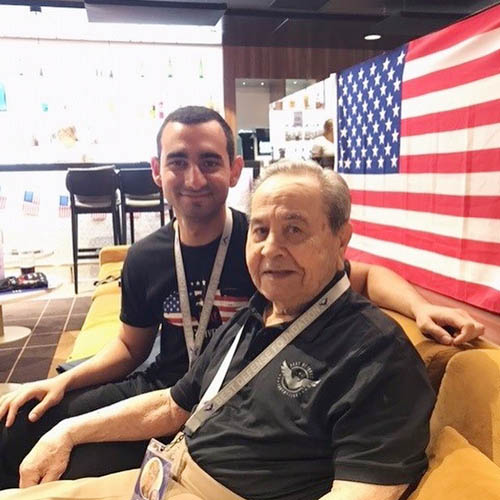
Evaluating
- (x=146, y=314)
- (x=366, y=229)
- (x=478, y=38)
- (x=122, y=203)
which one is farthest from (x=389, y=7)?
(x=146, y=314)

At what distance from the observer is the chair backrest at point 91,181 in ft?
20.4

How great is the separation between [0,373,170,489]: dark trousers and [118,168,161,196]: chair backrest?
4809 mm

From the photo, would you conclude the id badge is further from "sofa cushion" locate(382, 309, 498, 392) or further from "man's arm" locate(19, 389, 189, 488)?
"sofa cushion" locate(382, 309, 498, 392)

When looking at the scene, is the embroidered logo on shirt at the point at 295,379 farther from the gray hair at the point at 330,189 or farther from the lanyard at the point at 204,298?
the lanyard at the point at 204,298

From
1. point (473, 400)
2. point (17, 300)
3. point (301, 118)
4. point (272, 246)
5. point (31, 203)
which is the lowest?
point (17, 300)

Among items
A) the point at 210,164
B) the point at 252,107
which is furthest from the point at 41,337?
the point at 252,107

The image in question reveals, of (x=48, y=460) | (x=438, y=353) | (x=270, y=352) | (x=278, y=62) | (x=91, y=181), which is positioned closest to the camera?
(x=270, y=352)

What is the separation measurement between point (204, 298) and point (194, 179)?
0.40 metres

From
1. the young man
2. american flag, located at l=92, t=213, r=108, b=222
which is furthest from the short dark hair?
american flag, located at l=92, t=213, r=108, b=222

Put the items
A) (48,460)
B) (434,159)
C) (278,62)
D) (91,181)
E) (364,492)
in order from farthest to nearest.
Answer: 1. (278,62)
2. (91,181)
3. (434,159)
4. (48,460)
5. (364,492)

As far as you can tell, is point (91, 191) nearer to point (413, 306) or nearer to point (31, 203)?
point (31, 203)

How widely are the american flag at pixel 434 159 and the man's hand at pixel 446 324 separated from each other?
348 mm

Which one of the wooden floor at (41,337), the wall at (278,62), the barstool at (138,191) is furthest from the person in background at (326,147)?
the wall at (278,62)

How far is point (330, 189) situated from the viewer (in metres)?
1.33
